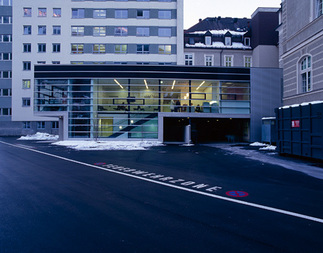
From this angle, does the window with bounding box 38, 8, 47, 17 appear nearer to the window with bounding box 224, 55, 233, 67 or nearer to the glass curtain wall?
the glass curtain wall

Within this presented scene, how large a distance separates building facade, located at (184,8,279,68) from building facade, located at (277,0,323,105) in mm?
20561

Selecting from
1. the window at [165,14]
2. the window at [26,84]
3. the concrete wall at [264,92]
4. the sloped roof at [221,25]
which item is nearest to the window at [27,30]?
the window at [26,84]

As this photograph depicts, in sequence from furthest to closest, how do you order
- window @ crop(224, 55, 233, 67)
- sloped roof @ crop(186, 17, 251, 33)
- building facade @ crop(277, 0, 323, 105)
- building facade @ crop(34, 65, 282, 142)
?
sloped roof @ crop(186, 17, 251, 33), window @ crop(224, 55, 233, 67), building facade @ crop(34, 65, 282, 142), building facade @ crop(277, 0, 323, 105)

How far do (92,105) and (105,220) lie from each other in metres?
23.2

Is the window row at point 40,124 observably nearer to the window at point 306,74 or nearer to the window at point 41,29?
the window at point 41,29

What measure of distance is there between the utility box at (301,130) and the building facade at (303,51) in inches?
153

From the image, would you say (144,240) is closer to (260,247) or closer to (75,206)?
(260,247)

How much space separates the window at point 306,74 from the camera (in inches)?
676

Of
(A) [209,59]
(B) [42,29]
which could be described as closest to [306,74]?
(A) [209,59]

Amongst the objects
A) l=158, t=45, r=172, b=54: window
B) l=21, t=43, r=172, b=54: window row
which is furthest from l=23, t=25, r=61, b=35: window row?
l=158, t=45, r=172, b=54: window

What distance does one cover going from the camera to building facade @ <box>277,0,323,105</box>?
16047 mm

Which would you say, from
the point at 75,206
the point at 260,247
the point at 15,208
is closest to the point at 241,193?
the point at 260,247

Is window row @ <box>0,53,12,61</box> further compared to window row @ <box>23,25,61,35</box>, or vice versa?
window row @ <box>0,53,12,61</box>

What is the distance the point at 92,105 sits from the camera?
86.2 ft
